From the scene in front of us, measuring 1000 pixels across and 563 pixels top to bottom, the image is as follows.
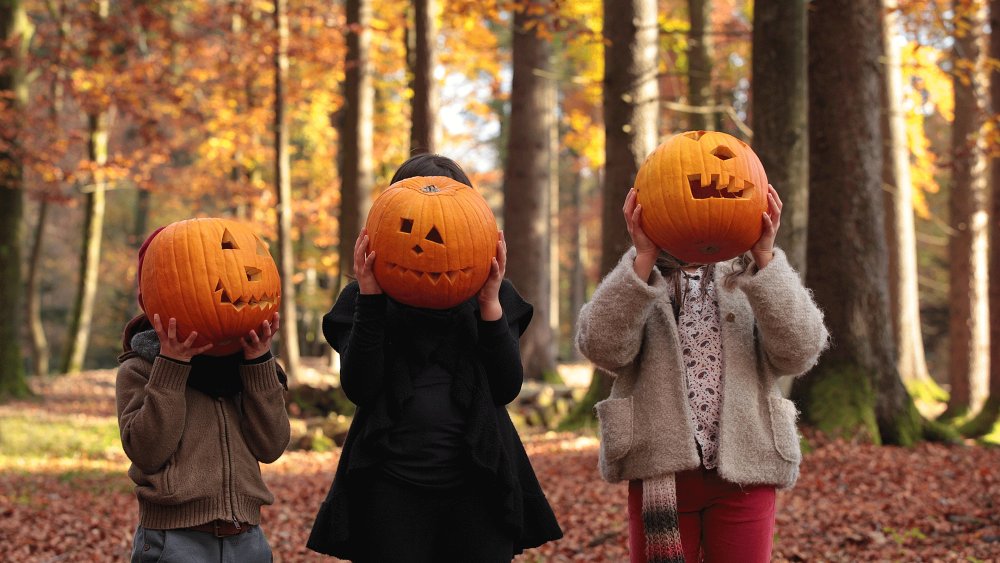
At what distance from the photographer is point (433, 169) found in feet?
13.3

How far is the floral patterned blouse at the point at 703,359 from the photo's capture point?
3859mm

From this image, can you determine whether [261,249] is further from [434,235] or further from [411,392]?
[411,392]

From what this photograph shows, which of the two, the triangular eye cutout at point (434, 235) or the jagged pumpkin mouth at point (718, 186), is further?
the jagged pumpkin mouth at point (718, 186)

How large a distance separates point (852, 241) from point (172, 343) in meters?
8.79

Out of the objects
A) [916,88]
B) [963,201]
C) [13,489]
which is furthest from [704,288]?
[916,88]

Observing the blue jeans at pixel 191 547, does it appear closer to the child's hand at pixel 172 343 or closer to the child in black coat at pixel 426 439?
the child in black coat at pixel 426 439

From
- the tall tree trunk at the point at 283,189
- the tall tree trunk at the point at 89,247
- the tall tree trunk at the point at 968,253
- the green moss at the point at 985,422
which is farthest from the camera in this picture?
the tall tree trunk at the point at 89,247

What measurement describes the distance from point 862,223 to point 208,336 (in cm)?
879

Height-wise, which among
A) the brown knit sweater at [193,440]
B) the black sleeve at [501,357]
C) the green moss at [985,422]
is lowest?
the green moss at [985,422]

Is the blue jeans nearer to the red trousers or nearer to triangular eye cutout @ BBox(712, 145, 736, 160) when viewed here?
the red trousers

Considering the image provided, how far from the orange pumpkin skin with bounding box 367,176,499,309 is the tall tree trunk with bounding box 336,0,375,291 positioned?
14384 millimetres

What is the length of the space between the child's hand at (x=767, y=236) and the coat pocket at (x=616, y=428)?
75 cm

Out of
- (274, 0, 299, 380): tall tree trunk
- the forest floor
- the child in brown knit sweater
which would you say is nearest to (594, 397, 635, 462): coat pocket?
the child in brown knit sweater

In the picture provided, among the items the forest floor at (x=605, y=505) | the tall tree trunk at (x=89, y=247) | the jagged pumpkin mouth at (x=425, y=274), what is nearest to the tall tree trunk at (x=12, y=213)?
the tall tree trunk at (x=89, y=247)
